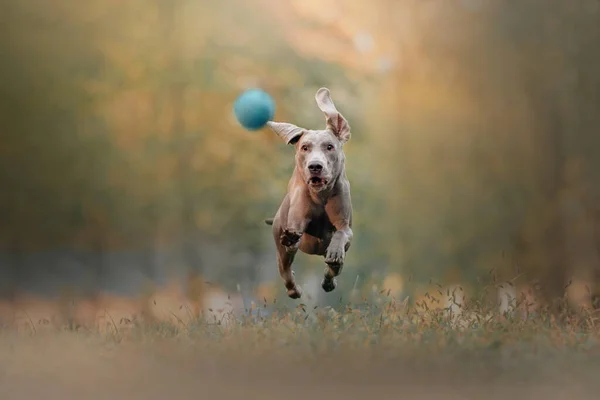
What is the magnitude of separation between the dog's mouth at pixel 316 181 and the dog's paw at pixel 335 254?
0.25 m

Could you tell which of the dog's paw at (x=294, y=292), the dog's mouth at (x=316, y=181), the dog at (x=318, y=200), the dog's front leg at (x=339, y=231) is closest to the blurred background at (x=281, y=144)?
the dog's paw at (x=294, y=292)

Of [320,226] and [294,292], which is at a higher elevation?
[320,226]

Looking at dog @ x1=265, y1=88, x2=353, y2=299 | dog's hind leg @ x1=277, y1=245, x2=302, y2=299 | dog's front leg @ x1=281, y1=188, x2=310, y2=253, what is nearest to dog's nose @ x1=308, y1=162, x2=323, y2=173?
dog @ x1=265, y1=88, x2=353, y2=299

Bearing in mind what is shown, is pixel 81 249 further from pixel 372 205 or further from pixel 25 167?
pixel 372 205

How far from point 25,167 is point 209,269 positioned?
3.65 feet

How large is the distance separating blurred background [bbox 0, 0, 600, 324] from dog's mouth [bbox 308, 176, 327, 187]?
120 centimetres

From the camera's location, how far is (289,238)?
2.83 meters

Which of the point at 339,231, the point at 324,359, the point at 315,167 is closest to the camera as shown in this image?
the point at 324,359

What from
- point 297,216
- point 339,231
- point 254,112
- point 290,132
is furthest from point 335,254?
point 254,112

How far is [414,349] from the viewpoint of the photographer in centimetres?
264

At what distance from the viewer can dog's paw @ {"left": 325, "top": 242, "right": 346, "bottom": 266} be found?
2812mm

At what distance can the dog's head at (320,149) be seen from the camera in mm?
2770

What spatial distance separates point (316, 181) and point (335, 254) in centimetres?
29

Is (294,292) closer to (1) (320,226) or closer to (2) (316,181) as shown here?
(1) (320,226)
